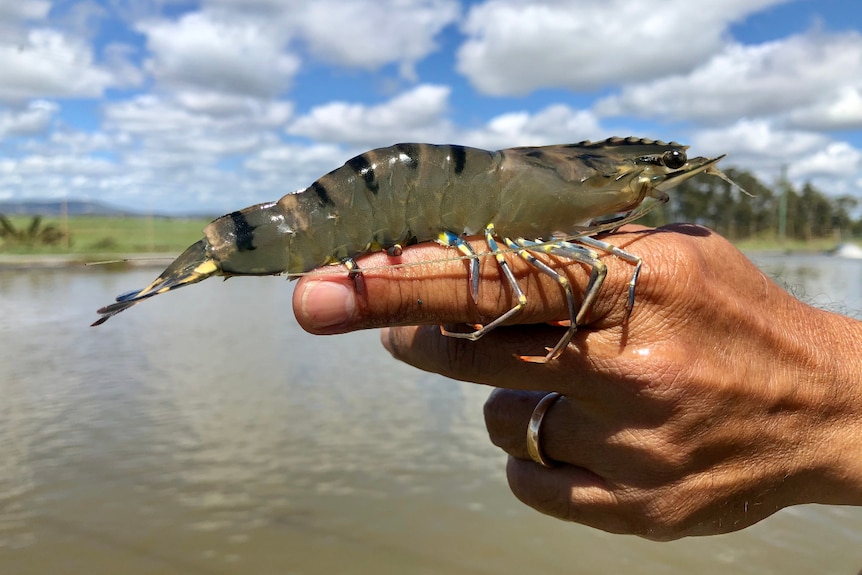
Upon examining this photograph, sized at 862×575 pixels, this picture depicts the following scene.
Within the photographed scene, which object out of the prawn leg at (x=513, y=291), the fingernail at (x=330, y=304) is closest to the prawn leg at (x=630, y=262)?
the prawn leg at (x=513, y=291)

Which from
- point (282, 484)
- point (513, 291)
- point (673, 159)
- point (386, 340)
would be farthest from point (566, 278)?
point (282, 484)

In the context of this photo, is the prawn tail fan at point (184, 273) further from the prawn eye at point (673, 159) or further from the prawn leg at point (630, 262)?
the prawn eye at point (673, 159)

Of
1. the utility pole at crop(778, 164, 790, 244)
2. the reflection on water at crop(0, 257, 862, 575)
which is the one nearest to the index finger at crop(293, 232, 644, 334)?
the reflection on water at crop(0, 257, 862, 575)

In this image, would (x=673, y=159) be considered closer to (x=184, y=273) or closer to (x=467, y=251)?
(x=467, y=251)

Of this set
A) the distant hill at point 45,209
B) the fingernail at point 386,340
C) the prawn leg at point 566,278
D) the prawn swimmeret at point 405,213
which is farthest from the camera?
the distant hill at point 45,209

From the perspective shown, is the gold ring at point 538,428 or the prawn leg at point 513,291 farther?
the gold ring at point 538,428

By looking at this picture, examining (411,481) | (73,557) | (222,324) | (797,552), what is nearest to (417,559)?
(411,481)
